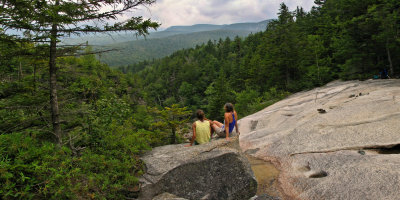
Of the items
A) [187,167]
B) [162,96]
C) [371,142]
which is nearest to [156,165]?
[187,167]

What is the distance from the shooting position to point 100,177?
5602 mm

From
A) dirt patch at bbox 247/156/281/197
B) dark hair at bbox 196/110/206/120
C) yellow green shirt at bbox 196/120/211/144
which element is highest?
dark hair at bbox 196/110/206/120

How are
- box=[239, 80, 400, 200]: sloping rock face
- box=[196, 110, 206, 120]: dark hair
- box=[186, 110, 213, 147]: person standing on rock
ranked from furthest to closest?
box=[186, 110, 213, 147]: person standing on rock < box=[196, 110, 206, 120]: dark hair < box=[239, 80, 400, 200]: sloping rock face

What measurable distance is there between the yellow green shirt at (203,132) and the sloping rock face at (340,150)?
3.08 metres

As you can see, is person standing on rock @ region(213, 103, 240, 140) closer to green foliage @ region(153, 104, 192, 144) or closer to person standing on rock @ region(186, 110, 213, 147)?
person standing on rock @ region(186, 110, 213, 147)

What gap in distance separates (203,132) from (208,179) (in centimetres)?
222

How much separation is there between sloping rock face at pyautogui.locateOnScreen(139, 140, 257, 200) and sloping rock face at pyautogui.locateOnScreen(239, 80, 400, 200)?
186 cm

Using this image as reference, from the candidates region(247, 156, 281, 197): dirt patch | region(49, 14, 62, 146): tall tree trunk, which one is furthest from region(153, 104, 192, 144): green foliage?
region(49, 14, 62, 146): tall tree trunk

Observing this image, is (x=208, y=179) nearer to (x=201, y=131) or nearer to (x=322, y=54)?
(x=201, y=131)

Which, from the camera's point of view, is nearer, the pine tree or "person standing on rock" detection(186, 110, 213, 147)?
the pine tree

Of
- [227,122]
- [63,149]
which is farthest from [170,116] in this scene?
[63,149]

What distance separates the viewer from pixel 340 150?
7.98m

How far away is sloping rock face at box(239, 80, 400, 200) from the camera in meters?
5.72

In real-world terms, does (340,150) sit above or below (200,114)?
below
